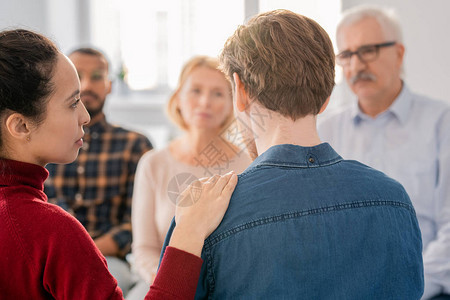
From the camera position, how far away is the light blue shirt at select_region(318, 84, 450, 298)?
1.62m

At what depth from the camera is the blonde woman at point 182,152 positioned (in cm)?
178

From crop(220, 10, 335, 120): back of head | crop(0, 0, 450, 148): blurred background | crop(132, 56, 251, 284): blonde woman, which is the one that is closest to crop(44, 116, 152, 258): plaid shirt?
crop(132, 56, 251, 284): blonde woman

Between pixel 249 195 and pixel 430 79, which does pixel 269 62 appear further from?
pixel 430 79

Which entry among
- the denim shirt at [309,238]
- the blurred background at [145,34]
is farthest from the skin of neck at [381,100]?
the blurred background at [145,34]

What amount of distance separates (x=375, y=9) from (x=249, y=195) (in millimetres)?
1513

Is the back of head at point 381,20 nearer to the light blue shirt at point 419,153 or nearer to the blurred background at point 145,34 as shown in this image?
the light blue shirt at point 419,153

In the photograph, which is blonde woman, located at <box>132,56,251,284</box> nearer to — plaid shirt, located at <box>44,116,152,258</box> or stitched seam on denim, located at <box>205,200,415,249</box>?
plaid shirt, located at <box>44,116,152,258</box>

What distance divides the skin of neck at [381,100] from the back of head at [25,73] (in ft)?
4.69

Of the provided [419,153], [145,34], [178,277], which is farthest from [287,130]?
[145,34]

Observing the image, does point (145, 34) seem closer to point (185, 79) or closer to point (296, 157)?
point (185, 79)

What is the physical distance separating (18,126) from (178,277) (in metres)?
0.41

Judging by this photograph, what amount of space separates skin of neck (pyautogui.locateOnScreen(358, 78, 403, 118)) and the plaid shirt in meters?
1.07

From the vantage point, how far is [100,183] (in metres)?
2.21

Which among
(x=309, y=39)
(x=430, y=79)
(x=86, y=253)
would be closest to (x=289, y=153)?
(x=309, y=39)
